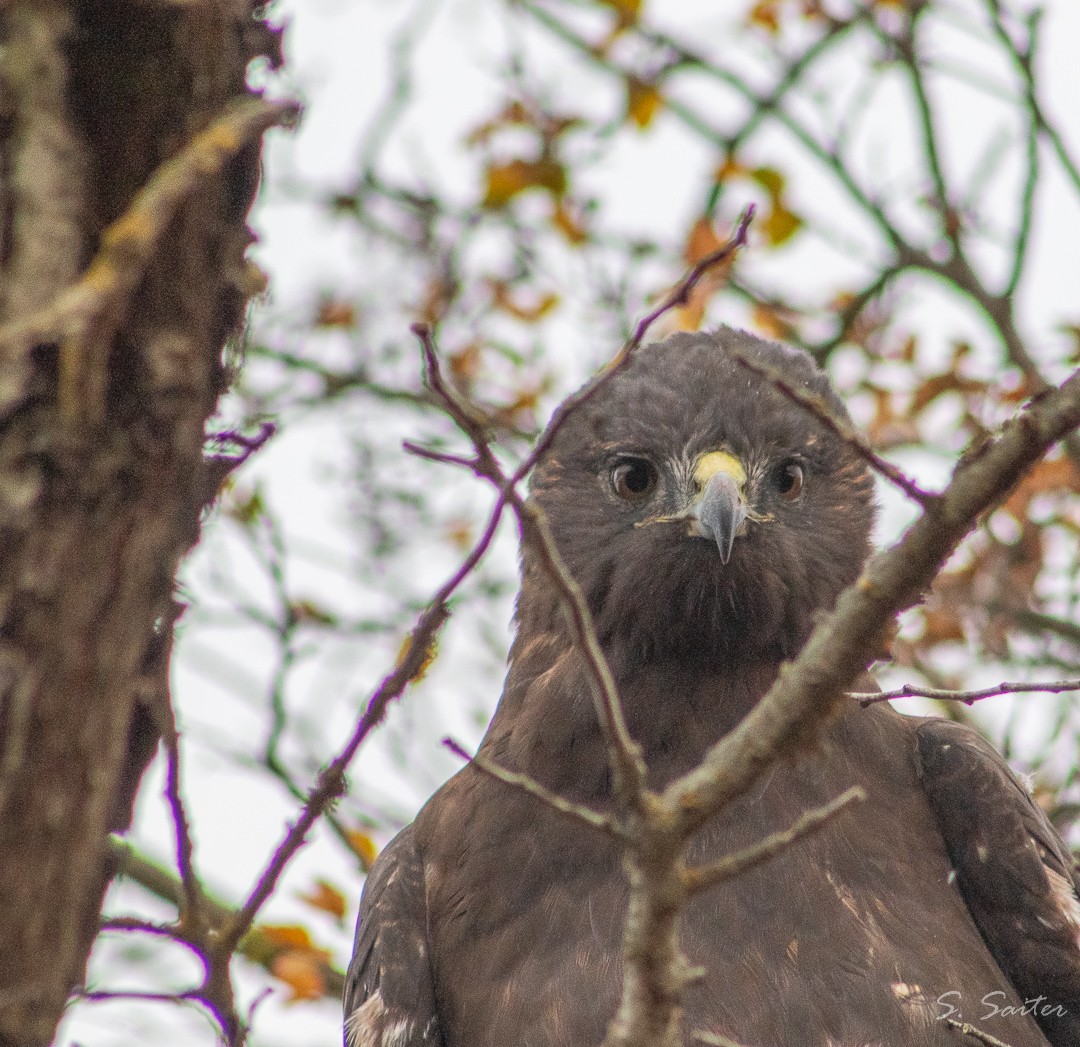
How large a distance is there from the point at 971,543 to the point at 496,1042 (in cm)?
392

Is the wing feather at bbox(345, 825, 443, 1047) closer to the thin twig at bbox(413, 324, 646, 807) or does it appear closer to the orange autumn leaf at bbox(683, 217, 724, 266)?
the thin twig at bbox(413, 324, 646, 807)

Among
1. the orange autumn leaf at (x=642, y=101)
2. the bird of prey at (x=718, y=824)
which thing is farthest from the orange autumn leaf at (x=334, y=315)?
the bird of prey at (x=718, y=824)

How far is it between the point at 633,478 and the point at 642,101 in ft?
11.0

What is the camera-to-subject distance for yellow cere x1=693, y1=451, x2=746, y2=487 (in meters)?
5.09

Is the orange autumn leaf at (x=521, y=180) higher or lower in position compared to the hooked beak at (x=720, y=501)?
higher

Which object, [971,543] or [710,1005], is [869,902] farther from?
[971,543]

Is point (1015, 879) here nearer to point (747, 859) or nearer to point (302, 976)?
point (747, 859)

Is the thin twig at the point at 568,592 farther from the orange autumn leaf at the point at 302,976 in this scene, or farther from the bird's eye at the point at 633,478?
the orange autumn leaf at the point at 302,976

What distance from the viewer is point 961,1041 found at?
4.36 meters

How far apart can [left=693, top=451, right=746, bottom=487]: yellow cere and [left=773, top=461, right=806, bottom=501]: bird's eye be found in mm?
239

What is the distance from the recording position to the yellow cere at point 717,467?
5.09 meters

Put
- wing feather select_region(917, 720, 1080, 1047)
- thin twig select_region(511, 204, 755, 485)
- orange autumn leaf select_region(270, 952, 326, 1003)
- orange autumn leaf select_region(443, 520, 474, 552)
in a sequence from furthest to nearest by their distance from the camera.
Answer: orange autumn leaf select_region(443, 520, 474, 552)
orange autumn leaf select_region(270, 952, 326, 1003)
wing feather select_region(917, 720, 1080, 1047)
thin twig select_region(511, 204, 755, 485)

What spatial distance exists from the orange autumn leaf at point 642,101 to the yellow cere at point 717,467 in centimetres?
345

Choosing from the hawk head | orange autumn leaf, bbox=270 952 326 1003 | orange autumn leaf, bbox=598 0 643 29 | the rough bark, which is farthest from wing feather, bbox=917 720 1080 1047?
orange autumn leaf, bbox=598 0 643 29
